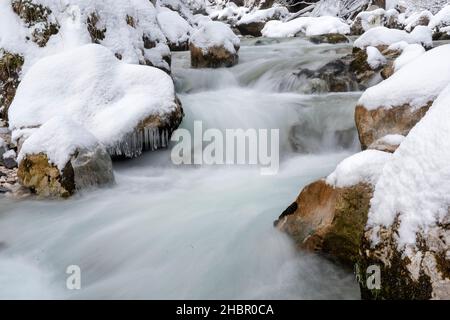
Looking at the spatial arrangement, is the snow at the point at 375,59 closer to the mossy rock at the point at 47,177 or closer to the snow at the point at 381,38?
the snow at the point at 381,38

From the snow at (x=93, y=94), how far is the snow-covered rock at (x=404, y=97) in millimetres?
2671

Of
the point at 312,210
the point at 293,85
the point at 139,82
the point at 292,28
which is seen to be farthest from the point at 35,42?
the point at 292,28

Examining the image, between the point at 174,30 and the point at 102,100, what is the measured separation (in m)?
9.22

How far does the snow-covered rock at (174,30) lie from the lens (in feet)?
45.2

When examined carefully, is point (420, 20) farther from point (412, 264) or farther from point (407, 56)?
point (412, 264)

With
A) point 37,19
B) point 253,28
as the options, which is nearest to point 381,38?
point 37,19

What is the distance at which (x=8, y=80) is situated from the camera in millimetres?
6754

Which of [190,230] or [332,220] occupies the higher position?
[332,220]

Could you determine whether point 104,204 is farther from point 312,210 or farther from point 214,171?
point 312,210

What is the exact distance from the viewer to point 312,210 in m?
3.20

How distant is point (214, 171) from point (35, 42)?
4030 mm

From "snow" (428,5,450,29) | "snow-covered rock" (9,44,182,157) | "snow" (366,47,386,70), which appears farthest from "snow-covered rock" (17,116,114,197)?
"snow" (428,5,450,29)

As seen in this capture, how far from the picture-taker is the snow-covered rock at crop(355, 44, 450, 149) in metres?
4.50

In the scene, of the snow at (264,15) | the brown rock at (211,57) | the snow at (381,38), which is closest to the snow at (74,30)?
the brown rock at (211,57)
